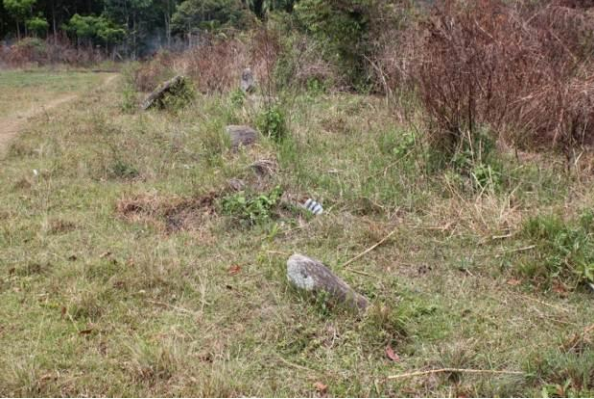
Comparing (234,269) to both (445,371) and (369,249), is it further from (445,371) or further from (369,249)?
(445,371)

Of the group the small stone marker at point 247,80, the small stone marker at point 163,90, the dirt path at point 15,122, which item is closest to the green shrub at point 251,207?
the dirt path at point 15,122

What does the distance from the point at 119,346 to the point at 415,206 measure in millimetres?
2478

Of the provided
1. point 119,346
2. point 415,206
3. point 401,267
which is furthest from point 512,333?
point 119,346

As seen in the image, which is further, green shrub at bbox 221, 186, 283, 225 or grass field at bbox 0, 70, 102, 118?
grass field at bbox 0, 70, 102, 118

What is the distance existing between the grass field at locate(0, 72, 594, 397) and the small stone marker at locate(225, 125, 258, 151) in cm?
15

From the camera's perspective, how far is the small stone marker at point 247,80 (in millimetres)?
8156

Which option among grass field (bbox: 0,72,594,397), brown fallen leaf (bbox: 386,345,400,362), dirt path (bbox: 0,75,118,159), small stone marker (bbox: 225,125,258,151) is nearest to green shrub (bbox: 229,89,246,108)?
small stone marker (bbox: 225,125,258,151)

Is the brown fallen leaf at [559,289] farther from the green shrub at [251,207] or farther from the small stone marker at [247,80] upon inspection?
the small stone marker at [247,80]

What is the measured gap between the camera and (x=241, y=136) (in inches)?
237

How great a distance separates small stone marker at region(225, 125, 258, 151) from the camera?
5906 millimetres

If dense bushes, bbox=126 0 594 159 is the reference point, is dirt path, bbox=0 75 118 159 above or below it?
below

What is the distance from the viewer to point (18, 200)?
4836 mm

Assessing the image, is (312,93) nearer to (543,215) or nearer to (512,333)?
(543,215)

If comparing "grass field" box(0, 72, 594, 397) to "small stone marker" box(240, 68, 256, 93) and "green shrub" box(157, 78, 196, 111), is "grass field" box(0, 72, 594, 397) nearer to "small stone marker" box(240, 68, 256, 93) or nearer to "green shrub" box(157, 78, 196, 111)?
"small stone marker" box(240, 68, 256, 93)
